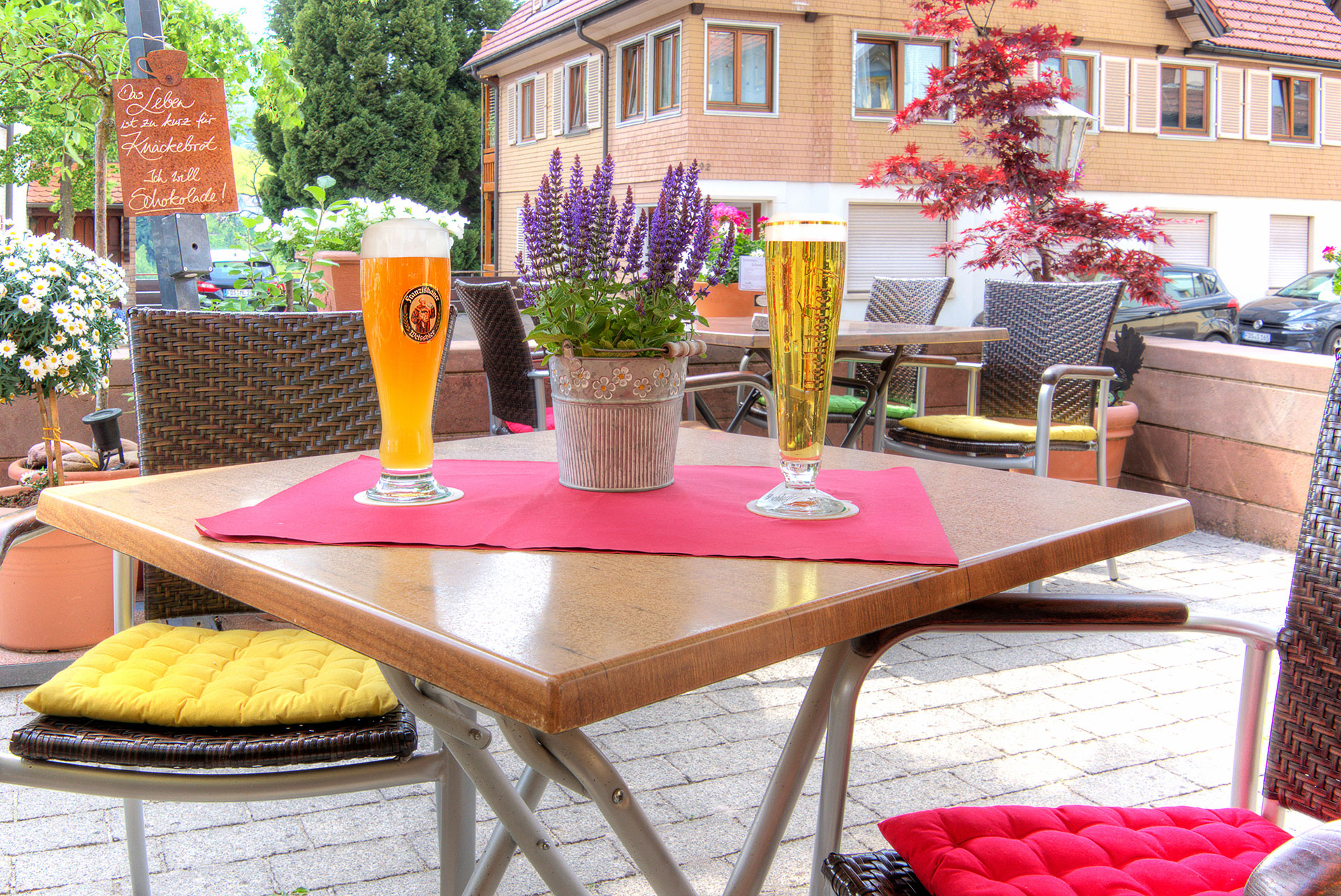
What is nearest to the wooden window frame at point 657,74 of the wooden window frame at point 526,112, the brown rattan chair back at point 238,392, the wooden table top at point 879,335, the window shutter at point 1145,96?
the wooden window frame at point 526,112

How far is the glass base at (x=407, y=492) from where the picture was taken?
1.16 meters

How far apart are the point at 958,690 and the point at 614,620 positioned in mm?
2402

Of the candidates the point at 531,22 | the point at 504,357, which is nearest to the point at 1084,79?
the point at 531,22

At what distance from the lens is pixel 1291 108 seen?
64.8 feet

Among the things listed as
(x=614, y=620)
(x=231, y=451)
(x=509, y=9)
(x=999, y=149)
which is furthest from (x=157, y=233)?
(x=509, y=9)

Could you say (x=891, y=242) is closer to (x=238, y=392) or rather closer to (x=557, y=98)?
(x=557, y=98)

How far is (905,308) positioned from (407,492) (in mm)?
4202

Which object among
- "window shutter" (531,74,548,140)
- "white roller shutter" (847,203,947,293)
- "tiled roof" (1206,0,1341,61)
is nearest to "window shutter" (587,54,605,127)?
"window shutter" (531,74,548,140)

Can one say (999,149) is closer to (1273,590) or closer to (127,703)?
(1273,590)

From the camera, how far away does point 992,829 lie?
108cm

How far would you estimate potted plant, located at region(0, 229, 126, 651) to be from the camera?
2.97 m

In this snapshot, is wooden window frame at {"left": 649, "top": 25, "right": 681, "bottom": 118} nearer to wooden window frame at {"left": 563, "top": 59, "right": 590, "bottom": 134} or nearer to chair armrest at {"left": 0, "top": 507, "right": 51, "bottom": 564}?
wooden window frame at {"left": 563, "top": 59, "right": 590, "bottom": 134}

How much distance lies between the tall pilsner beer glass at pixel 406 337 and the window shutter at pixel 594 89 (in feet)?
60.6

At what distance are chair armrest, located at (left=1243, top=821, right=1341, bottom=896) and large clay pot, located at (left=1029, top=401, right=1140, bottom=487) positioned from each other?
418 centimetres
